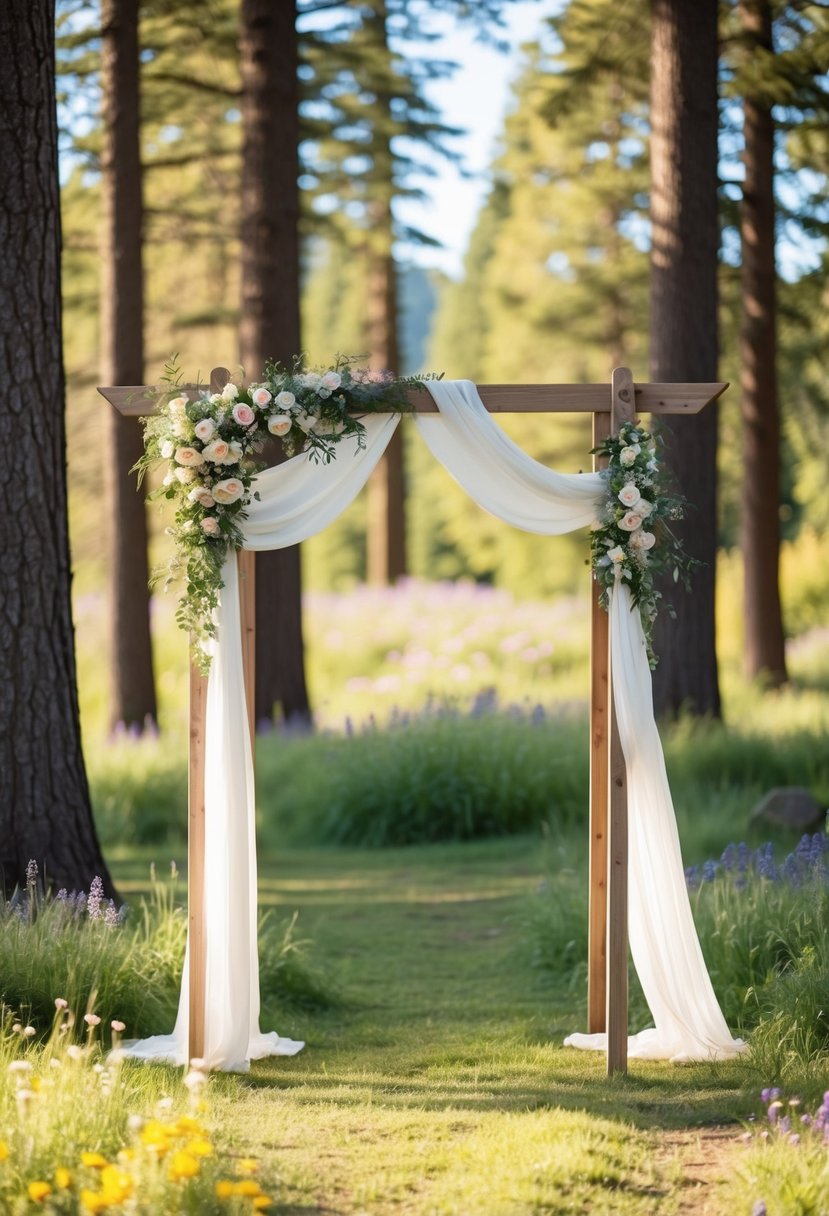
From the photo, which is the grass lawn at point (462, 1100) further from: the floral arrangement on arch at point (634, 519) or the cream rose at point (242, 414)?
the cream rose at point (242, 414)

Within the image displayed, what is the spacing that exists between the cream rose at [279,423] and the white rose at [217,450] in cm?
18

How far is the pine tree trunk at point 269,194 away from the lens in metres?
10.7

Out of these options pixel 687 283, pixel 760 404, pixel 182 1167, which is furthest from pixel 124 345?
pixel 182 1167

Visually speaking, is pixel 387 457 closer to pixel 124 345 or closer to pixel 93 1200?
pixel 124 345

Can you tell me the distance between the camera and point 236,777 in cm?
527

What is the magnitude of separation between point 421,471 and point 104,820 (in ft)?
86.2

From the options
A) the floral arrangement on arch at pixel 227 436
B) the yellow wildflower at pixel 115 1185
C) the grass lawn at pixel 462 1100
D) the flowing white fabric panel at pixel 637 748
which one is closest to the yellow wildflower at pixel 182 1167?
the yellow wildflower at pixel 115 1185

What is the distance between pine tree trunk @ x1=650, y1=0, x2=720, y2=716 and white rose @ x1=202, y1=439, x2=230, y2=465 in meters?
4.68

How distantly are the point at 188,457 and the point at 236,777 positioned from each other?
48.4 inches

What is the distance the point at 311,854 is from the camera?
9.92 meters

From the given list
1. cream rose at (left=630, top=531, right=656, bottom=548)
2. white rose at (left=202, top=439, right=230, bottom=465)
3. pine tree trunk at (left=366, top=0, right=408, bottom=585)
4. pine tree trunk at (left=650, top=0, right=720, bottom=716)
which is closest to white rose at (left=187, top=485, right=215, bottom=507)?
white rose at (left=202, top=439, right=230, bottom=465)

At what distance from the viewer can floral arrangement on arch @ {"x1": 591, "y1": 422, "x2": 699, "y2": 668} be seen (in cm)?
515

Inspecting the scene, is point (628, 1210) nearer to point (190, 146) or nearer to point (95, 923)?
point (95, 923)

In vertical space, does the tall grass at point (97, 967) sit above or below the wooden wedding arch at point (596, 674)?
below
